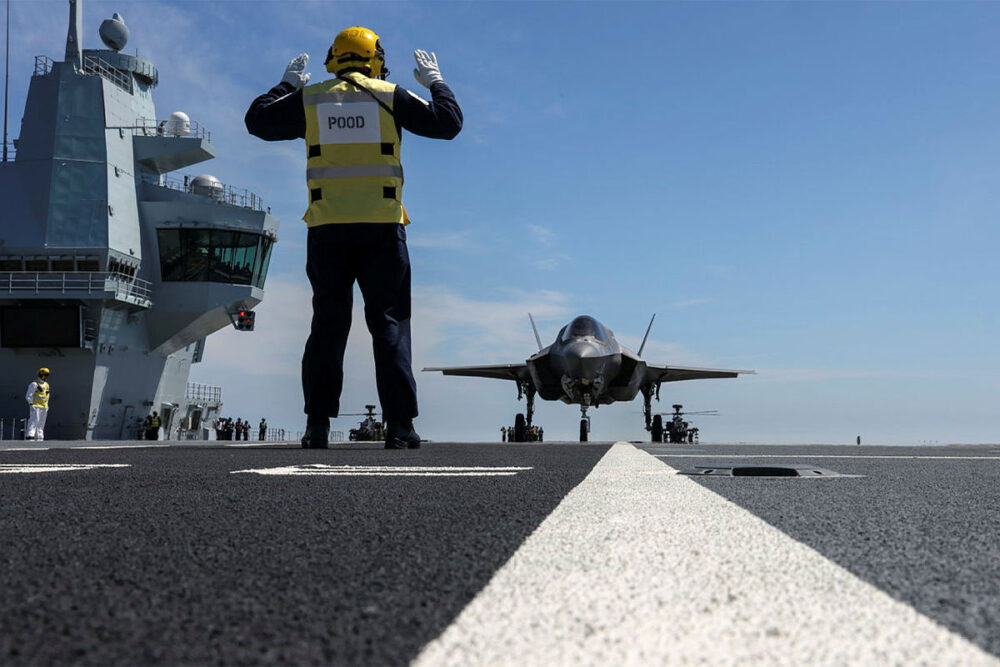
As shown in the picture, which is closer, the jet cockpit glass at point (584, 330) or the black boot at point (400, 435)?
the black boot at point (400, 435)

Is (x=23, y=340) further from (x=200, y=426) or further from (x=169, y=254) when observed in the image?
(x=200, y=426)

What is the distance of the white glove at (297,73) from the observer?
7.70 metres

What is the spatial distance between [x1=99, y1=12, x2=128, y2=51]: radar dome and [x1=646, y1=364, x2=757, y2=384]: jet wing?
25.2 metres

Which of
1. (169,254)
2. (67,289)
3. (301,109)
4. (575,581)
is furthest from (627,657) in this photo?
(169,254)

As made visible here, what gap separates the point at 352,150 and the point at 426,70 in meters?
1.15

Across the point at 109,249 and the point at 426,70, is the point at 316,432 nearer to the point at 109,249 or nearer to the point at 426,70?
the point at 426,70

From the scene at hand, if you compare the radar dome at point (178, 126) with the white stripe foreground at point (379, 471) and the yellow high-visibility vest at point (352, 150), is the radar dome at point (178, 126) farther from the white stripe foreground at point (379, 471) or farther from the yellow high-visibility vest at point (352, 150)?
the white stripe foreground at point (379, 471)

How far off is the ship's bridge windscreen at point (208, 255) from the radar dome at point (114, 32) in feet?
29.3

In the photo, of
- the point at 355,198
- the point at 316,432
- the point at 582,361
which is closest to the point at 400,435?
the point at 316,432

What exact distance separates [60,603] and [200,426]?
3980 cm

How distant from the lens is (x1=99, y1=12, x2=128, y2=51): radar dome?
33438 millimetres

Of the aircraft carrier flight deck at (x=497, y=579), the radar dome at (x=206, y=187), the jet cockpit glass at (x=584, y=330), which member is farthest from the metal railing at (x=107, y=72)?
the aircraft carrier flight deck at (x=497, y=579)

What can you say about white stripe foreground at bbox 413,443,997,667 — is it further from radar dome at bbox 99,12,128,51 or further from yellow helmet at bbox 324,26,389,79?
radar dome at bbox 99,12,128,51

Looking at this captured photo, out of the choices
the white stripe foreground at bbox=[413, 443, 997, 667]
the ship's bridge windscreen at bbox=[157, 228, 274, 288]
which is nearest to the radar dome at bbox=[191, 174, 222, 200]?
the ship's bridge windscreen at bbox=[157, 228, 274, 288]
